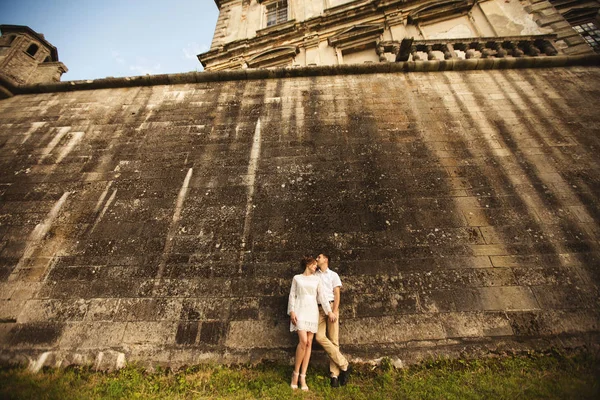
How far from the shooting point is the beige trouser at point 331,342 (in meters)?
3.12

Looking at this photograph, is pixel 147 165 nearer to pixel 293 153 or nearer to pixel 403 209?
pixel 293 153

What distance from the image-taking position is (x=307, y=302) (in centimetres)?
323

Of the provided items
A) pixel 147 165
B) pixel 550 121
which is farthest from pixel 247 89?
pixel 550 121

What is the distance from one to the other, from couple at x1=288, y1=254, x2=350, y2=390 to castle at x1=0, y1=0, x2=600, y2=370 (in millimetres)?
386

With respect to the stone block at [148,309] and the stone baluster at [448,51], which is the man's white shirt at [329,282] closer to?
the stone block at [148,309]

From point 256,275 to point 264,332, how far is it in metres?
0.83

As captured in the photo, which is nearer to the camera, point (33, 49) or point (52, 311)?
point (52, 311)

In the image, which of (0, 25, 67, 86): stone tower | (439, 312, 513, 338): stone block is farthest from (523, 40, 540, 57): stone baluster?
(0, 25, 67, 86): stone tower

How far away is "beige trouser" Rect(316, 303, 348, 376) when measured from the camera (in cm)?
312

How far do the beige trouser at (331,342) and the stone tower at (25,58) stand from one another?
33.0ft

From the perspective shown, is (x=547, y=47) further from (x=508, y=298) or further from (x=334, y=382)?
(x=334, y=382)

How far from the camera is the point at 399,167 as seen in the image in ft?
16.6

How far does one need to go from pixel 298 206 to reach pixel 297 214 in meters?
0.17

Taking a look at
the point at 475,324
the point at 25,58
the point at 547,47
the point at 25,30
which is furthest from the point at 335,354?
the point at 25,30
